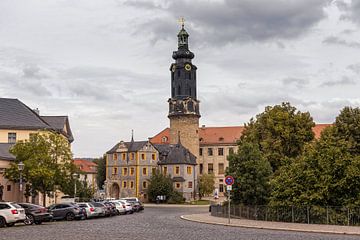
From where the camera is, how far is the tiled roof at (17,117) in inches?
2795

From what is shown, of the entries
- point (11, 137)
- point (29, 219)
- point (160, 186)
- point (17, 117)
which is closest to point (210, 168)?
point (160, 186)

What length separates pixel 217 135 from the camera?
12688cm

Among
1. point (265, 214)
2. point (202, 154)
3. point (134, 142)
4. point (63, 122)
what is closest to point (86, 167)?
point (202, 154)

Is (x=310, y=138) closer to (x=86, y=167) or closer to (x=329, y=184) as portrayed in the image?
(x=329, y=184)

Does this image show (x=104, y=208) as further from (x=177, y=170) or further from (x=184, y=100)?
(x=184, y=100)

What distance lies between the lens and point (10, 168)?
168 ft

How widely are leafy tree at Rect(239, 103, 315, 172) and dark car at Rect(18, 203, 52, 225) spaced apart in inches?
1140

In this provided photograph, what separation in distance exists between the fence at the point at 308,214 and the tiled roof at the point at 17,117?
37186 mm

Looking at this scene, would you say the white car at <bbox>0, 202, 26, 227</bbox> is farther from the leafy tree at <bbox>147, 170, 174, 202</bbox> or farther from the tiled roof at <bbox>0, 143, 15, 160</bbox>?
the leafy tree at <bbox>147, 170, 174, 202</bbox>

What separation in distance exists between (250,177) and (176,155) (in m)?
62.3

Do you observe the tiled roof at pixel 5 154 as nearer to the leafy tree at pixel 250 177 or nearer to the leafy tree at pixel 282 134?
the leafy tree at pixel 250 177

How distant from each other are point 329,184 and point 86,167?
418 feet

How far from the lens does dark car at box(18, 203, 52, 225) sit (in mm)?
36125

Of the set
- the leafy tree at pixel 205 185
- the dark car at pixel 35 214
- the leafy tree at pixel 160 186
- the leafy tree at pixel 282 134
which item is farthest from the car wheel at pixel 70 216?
the leafy tree at pixel 205 185
